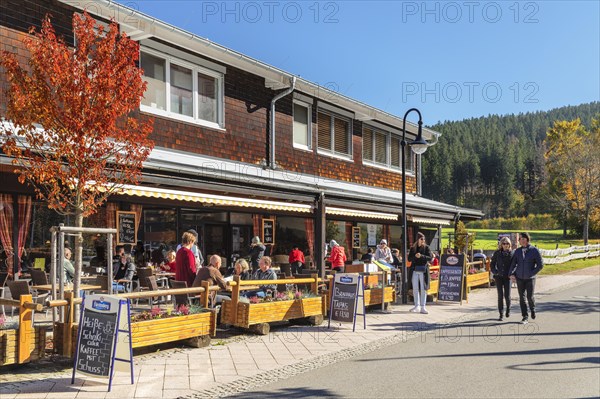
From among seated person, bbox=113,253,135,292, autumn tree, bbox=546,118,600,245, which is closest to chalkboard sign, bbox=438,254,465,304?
seated person, bbox=113,253,135,292

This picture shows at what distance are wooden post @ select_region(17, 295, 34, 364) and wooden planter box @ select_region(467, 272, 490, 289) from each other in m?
13.7

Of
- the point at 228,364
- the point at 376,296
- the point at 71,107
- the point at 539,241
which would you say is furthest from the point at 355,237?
the point at 539,241

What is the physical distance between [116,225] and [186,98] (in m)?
3.54

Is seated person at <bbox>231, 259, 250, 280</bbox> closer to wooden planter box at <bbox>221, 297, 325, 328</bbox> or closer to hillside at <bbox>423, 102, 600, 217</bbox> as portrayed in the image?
wooden planter box at <bbox>221, 297, 325, 328</bbox>

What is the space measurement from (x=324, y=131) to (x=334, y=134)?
545mm

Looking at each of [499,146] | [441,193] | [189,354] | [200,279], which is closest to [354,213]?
[200,279]

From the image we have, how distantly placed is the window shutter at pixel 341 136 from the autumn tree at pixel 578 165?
33.6m

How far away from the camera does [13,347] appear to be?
7.05 m

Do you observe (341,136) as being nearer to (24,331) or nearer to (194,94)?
(194,94)

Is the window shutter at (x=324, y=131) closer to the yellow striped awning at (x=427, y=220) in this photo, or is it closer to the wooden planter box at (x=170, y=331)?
the yellow striped awning at (x=427, y=220)

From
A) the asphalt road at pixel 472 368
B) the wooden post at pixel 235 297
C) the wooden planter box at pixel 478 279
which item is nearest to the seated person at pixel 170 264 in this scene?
the wooden post at pixel 235 297

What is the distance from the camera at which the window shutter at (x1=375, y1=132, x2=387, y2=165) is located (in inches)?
932

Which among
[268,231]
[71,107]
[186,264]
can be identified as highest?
[71,107]

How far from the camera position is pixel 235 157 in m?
16.4
